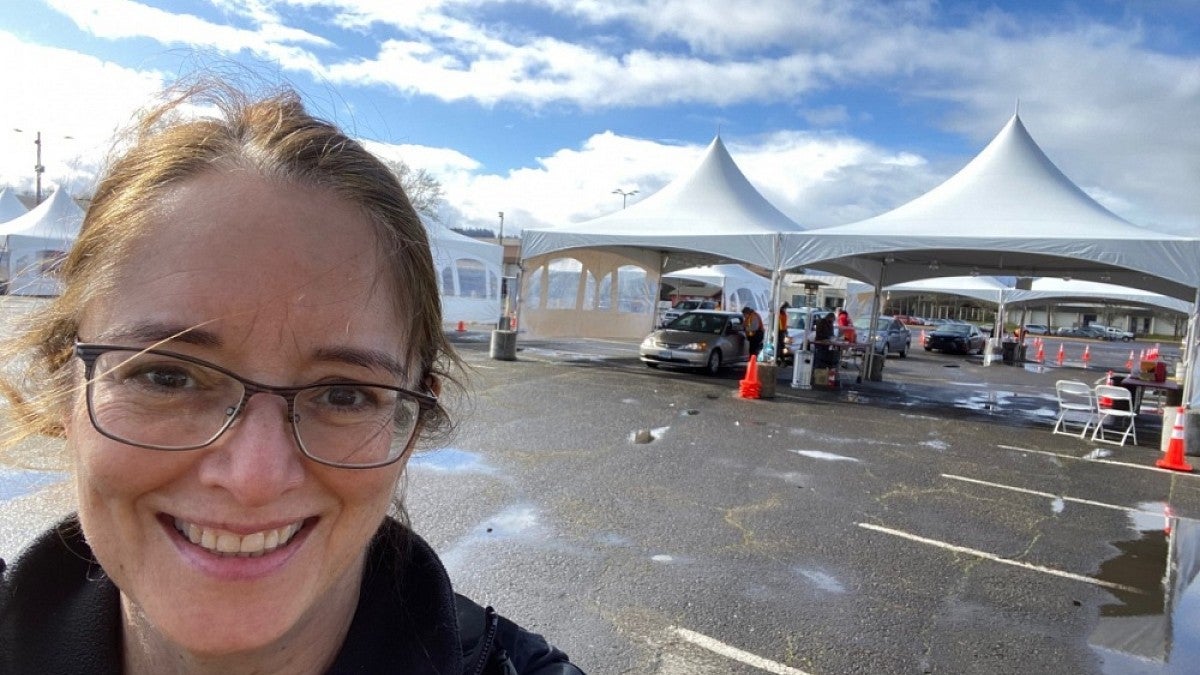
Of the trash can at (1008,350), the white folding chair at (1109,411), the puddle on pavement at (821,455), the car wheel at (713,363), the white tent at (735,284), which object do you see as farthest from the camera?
the white tent at (735,284)

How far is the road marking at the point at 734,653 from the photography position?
11.6ft

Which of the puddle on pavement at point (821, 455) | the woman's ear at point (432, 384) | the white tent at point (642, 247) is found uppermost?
the white tent at point (642, 247)

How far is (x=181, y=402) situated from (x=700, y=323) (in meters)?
16.4

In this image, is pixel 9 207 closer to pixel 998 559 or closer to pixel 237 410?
pixel 998 559

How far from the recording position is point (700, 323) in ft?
56.1

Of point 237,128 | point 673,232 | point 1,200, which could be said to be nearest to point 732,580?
point 237,128

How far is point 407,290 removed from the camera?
116 cm

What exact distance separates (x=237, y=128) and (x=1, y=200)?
4980 centimetres

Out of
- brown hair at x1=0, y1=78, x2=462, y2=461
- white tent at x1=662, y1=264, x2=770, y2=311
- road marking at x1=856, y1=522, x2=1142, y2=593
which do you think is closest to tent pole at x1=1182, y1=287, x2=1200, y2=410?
road marking at x1=856, y1=522, x2=1142, y2=593

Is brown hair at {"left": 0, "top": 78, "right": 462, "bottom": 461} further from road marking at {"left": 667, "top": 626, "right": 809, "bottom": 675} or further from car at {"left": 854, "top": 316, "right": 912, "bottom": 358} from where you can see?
car at {"left": 854, "top": 316, "right": 912, "bottom": 358}

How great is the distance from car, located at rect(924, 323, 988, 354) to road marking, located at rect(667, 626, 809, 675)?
29.9m

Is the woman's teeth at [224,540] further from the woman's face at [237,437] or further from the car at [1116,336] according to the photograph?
the car at [1116,336]

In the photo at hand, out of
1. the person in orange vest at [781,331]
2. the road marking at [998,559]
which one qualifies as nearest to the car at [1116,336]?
the person in orange vest at [781,331]

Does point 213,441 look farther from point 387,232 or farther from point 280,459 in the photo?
point 387,232
